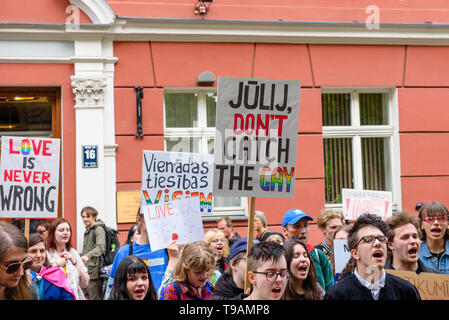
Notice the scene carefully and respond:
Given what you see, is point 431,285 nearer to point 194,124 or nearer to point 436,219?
point 436,219

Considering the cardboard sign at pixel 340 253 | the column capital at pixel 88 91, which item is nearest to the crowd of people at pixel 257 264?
the cardboard sign at pixel 340 253

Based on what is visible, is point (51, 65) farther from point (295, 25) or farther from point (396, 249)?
point (396, 249)

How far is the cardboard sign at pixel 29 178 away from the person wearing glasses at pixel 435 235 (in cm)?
348

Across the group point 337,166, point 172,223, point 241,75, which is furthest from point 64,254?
point 337,166

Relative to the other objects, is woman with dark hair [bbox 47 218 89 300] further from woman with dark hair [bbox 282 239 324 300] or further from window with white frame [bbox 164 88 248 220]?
window with white frame [bbox 164 88 248 220]

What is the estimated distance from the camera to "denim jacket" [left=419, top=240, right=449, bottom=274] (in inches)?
230

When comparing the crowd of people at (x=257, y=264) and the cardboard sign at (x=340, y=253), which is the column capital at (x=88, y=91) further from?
the cardboard sign at (x=340, y=253)

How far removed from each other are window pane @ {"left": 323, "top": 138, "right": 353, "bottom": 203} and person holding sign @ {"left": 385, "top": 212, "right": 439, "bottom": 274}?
654cm

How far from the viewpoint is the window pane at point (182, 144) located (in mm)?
11109

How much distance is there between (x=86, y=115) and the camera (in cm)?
1055

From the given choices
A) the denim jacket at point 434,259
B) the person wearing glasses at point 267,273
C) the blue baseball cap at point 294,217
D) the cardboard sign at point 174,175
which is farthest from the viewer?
the cardboard sign at point 174,175

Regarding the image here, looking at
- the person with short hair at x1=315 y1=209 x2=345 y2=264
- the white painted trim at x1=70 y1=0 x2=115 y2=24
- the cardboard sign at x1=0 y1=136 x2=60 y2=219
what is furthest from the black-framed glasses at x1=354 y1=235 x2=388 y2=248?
the white painted trim at x1=70 y1=0 x2=115 y2=24
